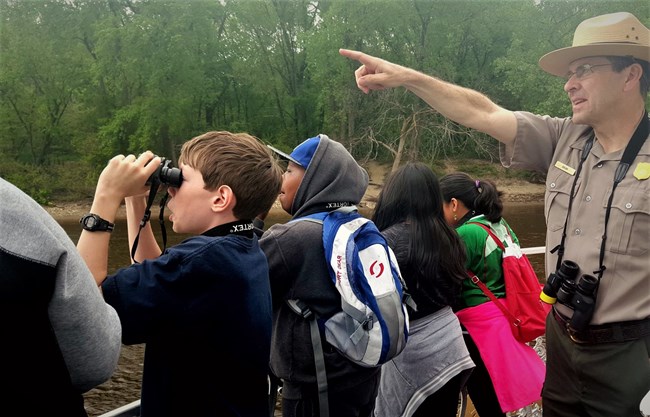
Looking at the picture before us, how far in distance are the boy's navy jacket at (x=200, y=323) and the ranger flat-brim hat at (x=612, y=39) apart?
1.88 metres

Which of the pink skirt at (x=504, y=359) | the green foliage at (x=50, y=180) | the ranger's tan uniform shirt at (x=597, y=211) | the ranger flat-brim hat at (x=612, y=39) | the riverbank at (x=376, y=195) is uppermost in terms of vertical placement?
the ranger flat-brim hat at (x=612, y=39)

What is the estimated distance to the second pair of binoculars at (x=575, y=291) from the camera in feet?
8.13

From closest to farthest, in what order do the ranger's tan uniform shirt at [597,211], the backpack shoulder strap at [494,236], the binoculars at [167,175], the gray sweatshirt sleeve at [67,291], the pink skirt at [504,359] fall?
the gray sweatshirt sleeve at [67,291] < the binoculars at [167,175] < the ranger's tan uniform shirt at [597,211] < the pink skirt at [504,359] < the backpack shoulder strap at [494,236]

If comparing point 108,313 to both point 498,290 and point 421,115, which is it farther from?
point 421,115

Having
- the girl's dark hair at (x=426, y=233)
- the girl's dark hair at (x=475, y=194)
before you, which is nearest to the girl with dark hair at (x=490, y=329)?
the girl's dark hair at (x=475, y=194)

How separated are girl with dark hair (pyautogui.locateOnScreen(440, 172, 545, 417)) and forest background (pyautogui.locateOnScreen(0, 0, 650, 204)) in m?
31.9

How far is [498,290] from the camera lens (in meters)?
3.74

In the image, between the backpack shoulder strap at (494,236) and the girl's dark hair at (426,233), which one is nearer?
the girl's dark hair at (426,233)

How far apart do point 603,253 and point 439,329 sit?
119 cm

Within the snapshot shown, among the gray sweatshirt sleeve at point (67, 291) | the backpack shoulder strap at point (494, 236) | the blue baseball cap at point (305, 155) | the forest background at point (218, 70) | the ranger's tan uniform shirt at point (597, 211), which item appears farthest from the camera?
the forest background at point (218, 70)

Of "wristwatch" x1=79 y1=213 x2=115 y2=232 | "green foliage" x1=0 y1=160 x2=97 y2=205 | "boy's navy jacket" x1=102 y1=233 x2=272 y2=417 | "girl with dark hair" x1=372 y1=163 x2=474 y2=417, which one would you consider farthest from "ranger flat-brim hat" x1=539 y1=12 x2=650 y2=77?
"green foliage" x1=0 y1=160 x2=97 y2=205

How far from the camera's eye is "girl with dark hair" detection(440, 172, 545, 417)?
356cm

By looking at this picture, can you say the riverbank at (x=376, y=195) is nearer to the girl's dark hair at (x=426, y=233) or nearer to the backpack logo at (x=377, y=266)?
the girl's dark hair at (x=426, y=233)

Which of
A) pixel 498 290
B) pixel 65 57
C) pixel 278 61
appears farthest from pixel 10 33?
pixel 498 290
